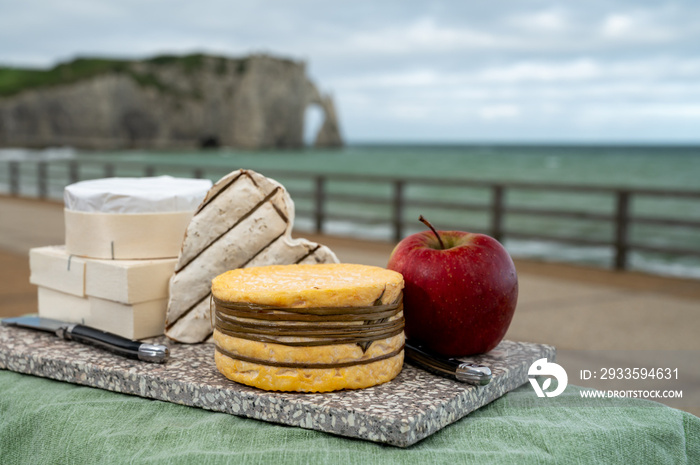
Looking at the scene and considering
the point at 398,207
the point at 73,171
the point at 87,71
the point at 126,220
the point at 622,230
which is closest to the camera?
the point at 126,220

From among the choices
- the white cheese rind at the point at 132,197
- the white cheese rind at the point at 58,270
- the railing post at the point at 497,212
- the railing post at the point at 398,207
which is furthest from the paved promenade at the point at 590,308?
the white cheese rind at the point at 58,270

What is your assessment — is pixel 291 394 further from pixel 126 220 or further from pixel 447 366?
pixel 126 220

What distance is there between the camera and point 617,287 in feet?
Result: 23.2

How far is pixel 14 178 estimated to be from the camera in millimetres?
19859

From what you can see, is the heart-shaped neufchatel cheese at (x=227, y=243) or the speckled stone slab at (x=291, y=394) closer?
the speckled stone slab at (x=291, y=394)

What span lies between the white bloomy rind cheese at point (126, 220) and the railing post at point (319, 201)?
10640 mm

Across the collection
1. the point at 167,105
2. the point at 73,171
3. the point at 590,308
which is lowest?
the point at 590,308

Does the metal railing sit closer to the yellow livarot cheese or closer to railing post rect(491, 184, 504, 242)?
railing post rect(491, 184, 504, 242)

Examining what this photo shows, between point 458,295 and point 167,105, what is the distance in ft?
286

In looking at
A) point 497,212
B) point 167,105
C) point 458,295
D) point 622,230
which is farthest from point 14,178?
point 167,105

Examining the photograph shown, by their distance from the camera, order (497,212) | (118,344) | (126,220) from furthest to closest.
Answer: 1. (497,212)
2. (126,220)
3. (118,344)

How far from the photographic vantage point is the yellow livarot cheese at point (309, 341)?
1.05m

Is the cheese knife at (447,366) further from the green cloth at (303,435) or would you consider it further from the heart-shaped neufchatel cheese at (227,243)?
the heart-shaped neufchatel cheese at (227,243)

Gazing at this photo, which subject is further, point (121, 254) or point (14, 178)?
point (14, 178)
